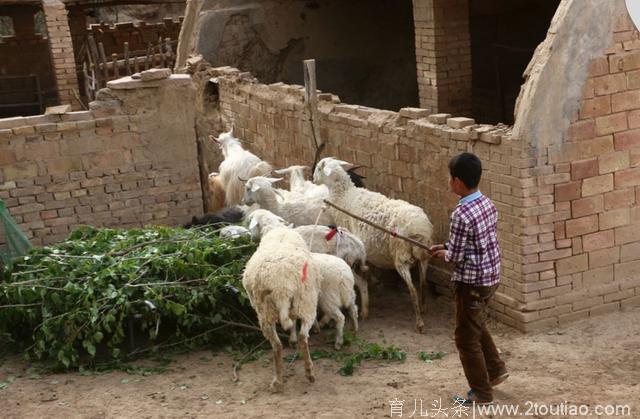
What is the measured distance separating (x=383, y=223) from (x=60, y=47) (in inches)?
378

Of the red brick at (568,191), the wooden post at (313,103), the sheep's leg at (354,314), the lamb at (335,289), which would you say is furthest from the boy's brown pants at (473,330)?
the wooden post at (313,103)

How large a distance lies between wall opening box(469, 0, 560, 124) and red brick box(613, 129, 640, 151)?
5856 mm

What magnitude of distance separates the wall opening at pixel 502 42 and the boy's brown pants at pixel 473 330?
26.9 ft

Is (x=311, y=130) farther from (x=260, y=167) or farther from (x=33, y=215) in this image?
(x=33, y=215)

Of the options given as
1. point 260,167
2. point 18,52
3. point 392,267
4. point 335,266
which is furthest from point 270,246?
point 18,52

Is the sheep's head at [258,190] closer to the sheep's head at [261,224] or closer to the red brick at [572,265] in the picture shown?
the sheep's head at [261,224]

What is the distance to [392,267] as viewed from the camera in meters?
9.34

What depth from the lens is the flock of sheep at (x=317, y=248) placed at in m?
7.25

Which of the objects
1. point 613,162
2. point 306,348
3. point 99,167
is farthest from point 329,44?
point 306,348

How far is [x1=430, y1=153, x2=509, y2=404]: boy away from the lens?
6328 millimetres

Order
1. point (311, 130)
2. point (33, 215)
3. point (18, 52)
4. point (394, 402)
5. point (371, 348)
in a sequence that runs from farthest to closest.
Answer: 1. point (18, 52)
2. point (311, 130)
3. point (33, 215)
4. point (371, 348)
5. point (394, 402)

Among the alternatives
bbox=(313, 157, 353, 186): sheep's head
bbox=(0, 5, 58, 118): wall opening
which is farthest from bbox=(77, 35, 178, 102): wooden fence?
bbox=(313, 157, 353, 186): sheep's head

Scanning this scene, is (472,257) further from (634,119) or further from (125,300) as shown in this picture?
(125,300)

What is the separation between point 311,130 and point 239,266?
10.9 feet
